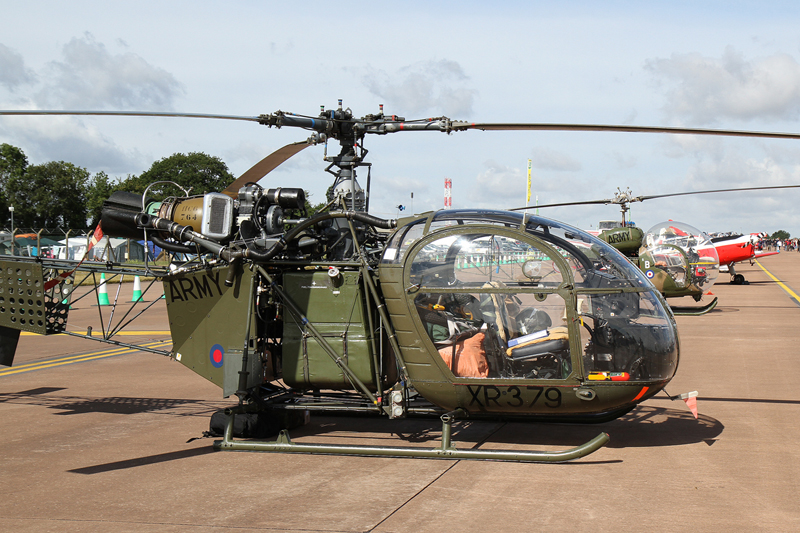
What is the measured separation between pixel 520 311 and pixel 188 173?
7719 cm

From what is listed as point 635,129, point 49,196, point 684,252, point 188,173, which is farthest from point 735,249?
point 49,196

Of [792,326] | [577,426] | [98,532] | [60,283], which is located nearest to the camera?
[98,532]

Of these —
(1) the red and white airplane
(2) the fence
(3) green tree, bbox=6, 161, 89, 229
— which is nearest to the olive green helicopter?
(2) the fence

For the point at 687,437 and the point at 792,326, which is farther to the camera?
the point at 792,326

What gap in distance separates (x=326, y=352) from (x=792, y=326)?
1460cm

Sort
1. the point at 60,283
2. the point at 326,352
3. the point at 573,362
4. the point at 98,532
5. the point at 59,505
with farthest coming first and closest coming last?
1. the point at 60,283
2. the point at 326,352
3. the point at 573,362
4. the point at 59,505
5. the point at 98,532

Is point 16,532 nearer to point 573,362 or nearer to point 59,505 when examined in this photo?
point 59,505

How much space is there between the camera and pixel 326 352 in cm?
698

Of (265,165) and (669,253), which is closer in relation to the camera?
(265,165)

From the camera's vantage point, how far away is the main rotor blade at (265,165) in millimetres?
7438

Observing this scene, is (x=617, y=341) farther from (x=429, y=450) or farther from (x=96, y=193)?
(x=96, y=193)

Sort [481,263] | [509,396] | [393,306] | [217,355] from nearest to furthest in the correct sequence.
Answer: [509,396] < [481,263] < [393,306] < [217,355]

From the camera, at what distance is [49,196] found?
81750 millimetres

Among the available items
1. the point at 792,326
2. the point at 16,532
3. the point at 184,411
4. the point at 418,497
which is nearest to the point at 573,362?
the point at 418,497
